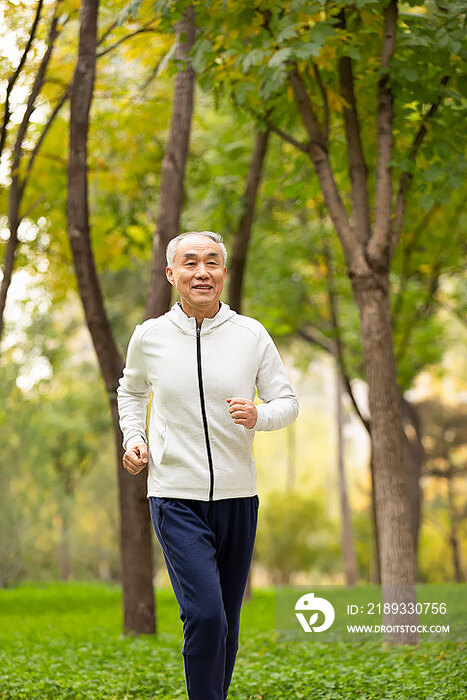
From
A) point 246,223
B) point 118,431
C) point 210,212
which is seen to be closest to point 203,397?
point 118,431

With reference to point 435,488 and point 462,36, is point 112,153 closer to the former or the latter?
point 462,36

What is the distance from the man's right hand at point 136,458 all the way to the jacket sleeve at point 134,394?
101 mm

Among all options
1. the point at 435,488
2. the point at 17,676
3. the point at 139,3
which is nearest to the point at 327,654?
the point at 17,676

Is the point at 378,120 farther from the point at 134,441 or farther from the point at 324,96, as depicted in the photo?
the point at 134,441

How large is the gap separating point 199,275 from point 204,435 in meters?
0.67

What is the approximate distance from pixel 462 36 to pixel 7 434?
41.2ft

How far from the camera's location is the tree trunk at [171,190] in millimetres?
7566

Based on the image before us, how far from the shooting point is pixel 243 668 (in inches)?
221

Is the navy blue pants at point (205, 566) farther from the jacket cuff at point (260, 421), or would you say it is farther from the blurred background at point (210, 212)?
the blurred background at point (210, 212)

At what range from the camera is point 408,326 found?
12.6 metres

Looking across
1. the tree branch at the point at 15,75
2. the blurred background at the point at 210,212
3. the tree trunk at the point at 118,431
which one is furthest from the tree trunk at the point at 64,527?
the tree branch at the point at 15,75

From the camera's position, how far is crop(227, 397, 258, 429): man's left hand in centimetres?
318

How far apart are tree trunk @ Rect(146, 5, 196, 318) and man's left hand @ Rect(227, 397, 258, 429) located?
14.4ft

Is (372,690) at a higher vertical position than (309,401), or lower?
lower
